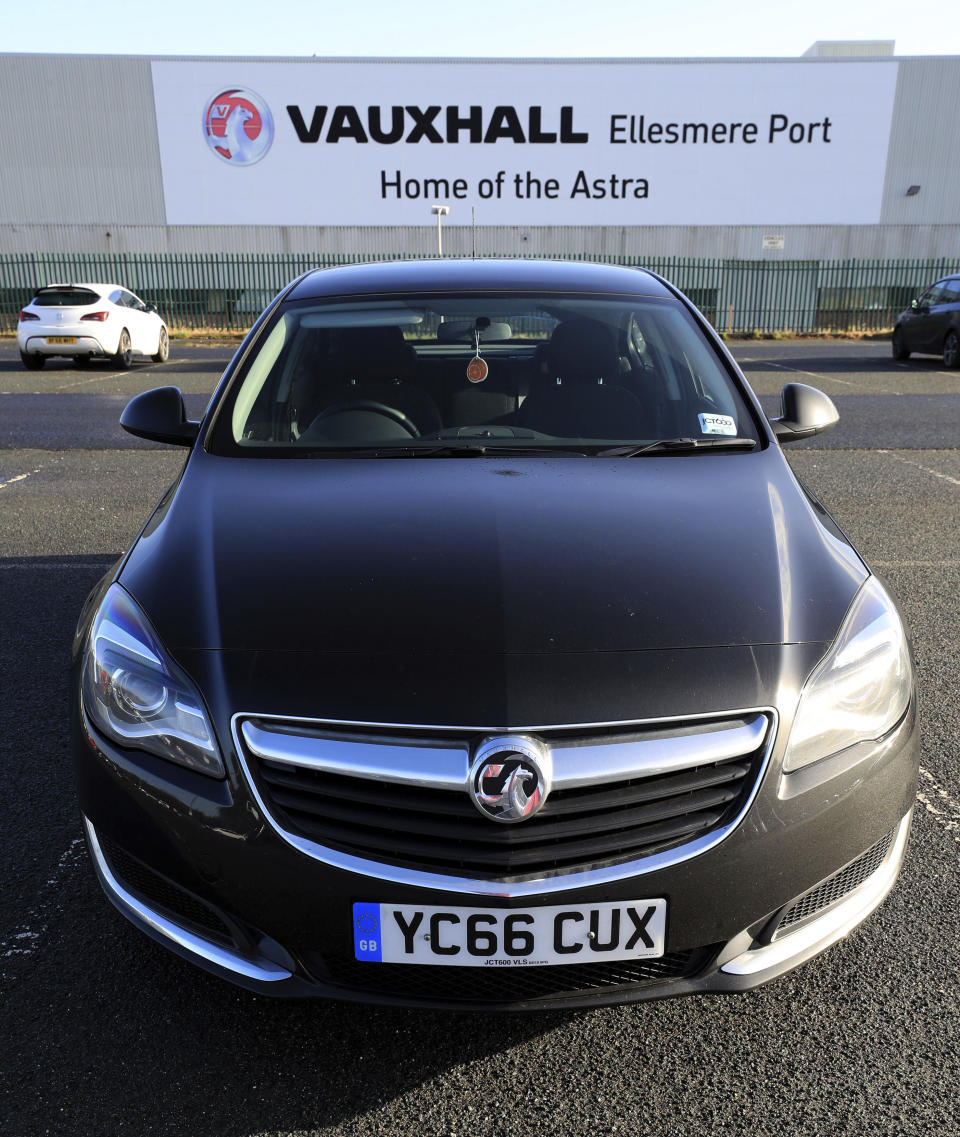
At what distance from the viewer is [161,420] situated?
2.97 m

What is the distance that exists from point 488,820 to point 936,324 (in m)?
15.9

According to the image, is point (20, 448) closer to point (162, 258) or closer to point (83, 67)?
point (162, 258)

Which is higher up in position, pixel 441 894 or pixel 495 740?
pixel 495 740

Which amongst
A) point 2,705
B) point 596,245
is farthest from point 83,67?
point 2,705

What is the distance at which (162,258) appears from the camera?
28.0 metres

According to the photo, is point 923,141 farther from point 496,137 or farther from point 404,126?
point 404,126

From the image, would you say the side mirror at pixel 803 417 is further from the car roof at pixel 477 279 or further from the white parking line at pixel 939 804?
the white parking line at pixel 939 804

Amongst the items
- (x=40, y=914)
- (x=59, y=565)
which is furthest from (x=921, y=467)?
(x=40, y=914)

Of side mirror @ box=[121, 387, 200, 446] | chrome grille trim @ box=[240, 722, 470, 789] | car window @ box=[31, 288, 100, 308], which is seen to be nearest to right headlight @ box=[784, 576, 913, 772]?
chrome grille trim @ box=[240, 722, 470, 789]

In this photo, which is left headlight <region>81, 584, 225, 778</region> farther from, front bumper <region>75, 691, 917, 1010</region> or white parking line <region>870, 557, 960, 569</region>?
white parking line <region>870, 557, 960, 569</region>

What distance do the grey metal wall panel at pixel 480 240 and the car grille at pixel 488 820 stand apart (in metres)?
31.0

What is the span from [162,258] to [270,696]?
2910 centimetres

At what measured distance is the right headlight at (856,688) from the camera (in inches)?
68.4

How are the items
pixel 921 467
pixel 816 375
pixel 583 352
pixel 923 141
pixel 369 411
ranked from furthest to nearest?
pixel 923 141 < pixel 816 375 < pixel 921 467 < pixel 583 352 < pixel 369 411
